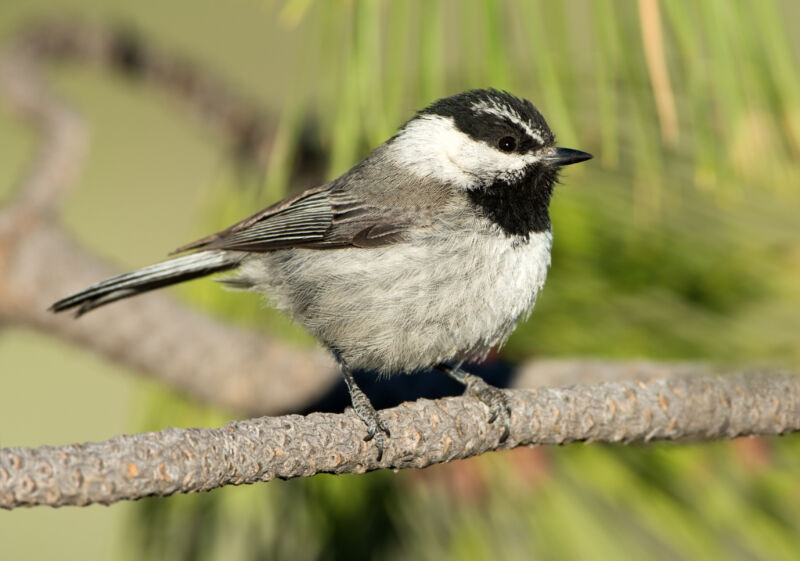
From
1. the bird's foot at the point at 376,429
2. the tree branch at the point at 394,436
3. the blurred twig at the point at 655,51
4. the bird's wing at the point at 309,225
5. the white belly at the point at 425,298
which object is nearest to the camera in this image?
the tree branch at the point at 394,436

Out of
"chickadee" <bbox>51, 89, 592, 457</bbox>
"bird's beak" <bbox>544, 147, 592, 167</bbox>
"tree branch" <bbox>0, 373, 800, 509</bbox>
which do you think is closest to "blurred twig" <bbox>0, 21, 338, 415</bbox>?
"chickadee" <bbox>51, 89, 592, 457</bbox>

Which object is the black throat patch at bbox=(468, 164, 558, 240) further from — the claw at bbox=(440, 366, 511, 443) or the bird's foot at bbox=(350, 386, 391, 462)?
the bird's foot at bbox=(350, 386, 391, 462)

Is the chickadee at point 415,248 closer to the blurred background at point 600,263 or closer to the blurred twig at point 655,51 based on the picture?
the blurred background at point 600,263

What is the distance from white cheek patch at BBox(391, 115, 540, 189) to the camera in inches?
87.8

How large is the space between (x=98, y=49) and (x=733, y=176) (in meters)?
1.82

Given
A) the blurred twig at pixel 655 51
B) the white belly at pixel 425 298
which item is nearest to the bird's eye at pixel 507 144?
the white belly at pixel 425 298

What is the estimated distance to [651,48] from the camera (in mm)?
1525

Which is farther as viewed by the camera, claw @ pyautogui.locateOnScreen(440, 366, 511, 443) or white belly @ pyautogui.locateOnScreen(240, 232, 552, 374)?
white belly @ pyautogui.locateOnScreen(240, 232, 552, 374)

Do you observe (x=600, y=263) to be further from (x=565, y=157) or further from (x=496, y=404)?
(x=496, y=404)

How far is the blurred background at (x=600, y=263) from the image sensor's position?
1.52 meters

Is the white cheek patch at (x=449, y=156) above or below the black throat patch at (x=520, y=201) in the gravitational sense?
above

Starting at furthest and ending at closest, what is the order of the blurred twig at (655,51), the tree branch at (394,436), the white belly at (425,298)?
Answer: the white belly at (425,298) → the blurred twig at (655,51) → the tree branch at (394,436)

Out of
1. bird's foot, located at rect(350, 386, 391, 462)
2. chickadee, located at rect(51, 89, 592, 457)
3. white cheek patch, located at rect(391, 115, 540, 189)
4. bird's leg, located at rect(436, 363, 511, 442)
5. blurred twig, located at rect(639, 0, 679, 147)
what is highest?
blurred twig, located at rect(639, 0, 679, 147)

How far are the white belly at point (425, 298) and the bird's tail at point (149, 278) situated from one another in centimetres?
36
